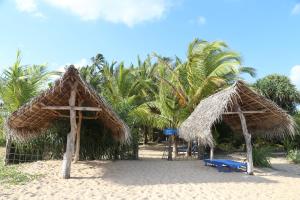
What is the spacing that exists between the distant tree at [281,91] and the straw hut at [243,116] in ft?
19.2

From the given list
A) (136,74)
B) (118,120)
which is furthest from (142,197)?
(136,74)

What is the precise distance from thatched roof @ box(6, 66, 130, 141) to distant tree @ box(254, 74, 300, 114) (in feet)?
33.1

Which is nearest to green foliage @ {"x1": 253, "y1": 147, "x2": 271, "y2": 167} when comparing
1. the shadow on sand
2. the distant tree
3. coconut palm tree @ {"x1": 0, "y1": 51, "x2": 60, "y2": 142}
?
the shadow on sand

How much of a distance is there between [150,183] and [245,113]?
456 centimetres

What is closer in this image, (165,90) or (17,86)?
(17,86)

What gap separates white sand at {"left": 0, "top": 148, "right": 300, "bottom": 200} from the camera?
6.30 meters

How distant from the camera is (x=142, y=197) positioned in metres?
6.09

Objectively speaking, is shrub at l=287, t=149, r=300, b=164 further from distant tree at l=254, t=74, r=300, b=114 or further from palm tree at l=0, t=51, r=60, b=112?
palm tree at l=0, t=51, r=60, b=112

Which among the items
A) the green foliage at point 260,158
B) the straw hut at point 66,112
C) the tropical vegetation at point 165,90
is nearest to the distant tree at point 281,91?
the tropical vegetation at point 165,90

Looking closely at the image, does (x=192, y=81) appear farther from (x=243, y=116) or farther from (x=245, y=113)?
(x=243, y=116)

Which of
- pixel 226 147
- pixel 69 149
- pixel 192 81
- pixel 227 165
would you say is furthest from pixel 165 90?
pixel 69 149

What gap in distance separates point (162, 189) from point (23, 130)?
5.47m

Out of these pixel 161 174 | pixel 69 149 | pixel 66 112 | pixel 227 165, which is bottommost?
pixel 161 174

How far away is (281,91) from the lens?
16.9 m
